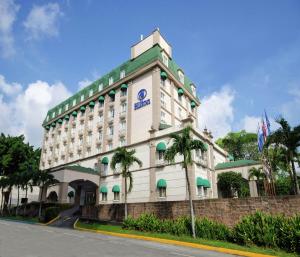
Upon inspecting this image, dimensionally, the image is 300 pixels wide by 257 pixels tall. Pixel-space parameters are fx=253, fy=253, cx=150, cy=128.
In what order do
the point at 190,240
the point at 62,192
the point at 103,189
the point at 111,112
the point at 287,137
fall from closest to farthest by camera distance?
the point at 190,240 → the point at 287,137 → the point at 62,192 → the point at 103,189 → the point at 111,112

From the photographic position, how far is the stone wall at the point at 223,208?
51.6ft

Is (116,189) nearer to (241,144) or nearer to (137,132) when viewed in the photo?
(137,132)

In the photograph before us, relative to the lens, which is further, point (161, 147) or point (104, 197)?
point (104, 197)

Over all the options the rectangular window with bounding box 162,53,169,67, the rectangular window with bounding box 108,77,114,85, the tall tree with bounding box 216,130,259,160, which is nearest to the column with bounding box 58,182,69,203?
the rectangular window with bounding box 108,77,114,85

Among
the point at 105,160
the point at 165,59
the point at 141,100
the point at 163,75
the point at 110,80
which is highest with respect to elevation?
the point at 165,59

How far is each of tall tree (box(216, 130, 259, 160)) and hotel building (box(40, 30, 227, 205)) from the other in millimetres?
16118

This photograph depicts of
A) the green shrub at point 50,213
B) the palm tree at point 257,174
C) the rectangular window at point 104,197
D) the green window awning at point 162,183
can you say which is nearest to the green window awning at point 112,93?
the rectangular window at point 104,197

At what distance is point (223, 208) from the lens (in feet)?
60.5

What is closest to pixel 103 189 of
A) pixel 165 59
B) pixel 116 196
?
pixel 116 196

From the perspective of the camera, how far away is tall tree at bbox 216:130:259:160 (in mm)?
59656

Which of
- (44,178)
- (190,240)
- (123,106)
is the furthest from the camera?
(123,106)

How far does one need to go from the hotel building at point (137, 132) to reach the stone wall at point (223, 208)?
7031mm

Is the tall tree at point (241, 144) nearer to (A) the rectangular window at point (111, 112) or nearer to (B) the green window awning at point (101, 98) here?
(A) the rectangular window at point (111, 112)

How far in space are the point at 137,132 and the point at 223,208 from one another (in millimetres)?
21623
